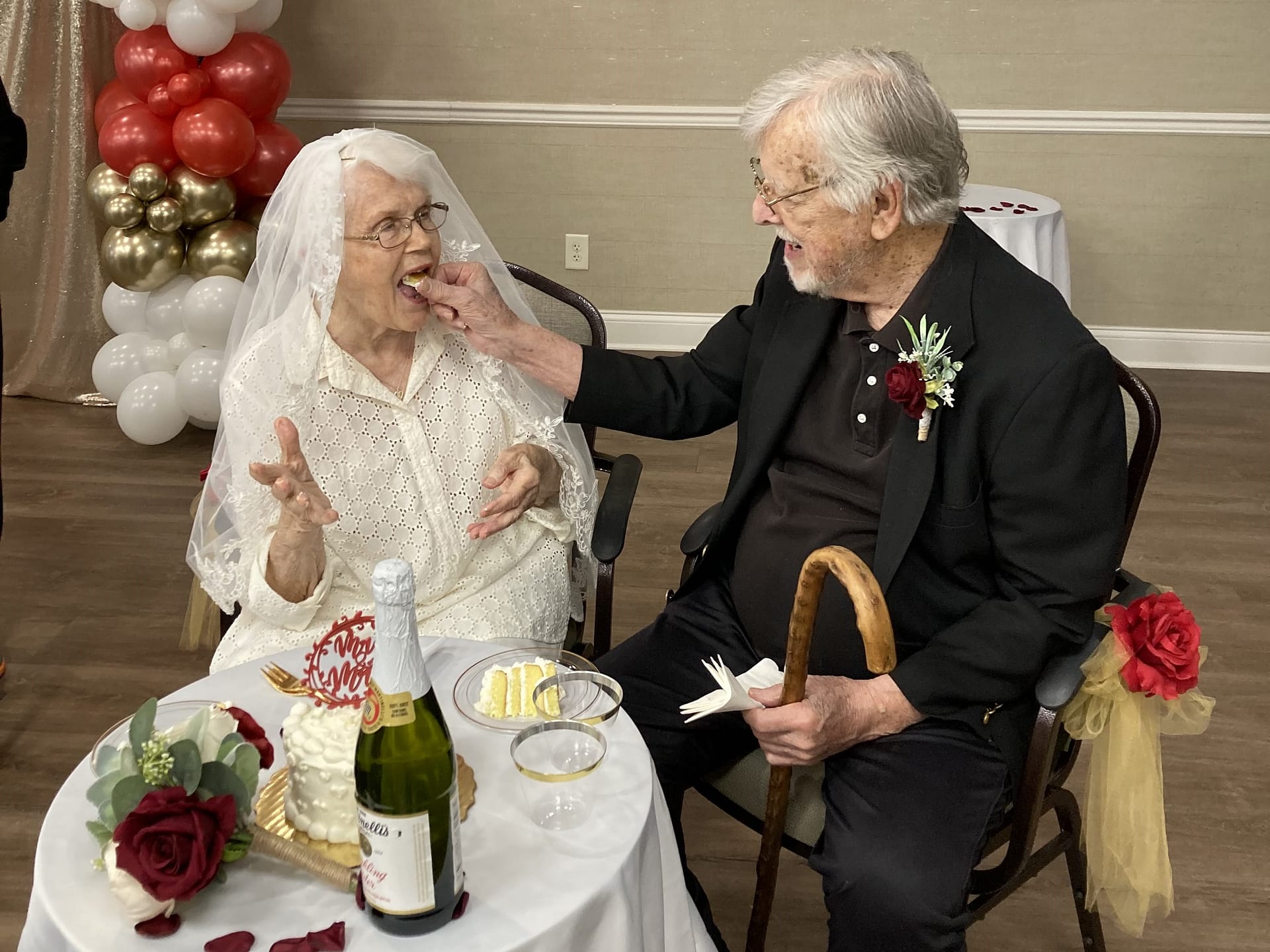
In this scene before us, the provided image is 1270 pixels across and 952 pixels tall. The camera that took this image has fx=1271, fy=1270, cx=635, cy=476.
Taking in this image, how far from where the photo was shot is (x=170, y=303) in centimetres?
431

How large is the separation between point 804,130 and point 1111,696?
98cm

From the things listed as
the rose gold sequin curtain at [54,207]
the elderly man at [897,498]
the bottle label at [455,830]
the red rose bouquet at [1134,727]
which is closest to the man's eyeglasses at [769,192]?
the elderly man at [897,498]

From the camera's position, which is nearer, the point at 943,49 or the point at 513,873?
the point at 513,873

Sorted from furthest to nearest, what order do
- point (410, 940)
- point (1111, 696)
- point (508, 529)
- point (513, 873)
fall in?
point (508, 529) → point (1111, 696) → point (513, 873) → point (410, 940)

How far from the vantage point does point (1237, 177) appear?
4957 mm

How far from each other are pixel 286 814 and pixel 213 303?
9.61 feet

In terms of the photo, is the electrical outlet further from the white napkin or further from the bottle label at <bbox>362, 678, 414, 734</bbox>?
the bottle label at <bbox>362, 678, 414, 734</bbox>

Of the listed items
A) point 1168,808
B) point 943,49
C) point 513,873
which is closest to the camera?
point 513,873

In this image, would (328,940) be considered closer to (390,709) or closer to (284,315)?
(390,709)

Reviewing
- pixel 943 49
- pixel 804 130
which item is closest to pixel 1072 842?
pixel 804 130

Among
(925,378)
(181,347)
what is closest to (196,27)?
(181,347)

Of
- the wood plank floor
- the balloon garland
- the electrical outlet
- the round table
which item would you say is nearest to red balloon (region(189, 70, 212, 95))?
the balloon garland

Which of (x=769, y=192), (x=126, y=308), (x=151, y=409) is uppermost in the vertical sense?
(x=769, y=192)

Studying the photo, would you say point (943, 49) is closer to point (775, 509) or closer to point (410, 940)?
point (775, 509)
